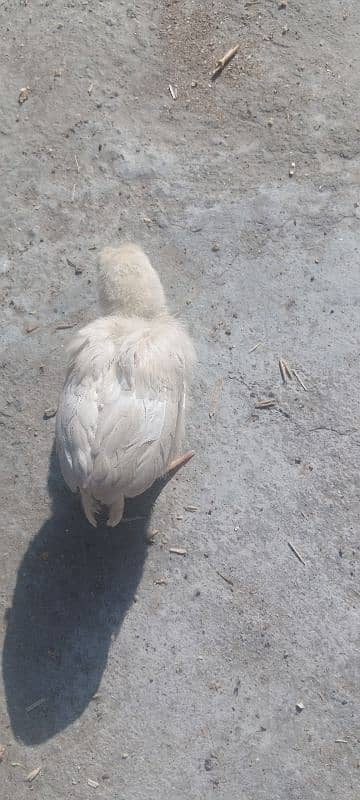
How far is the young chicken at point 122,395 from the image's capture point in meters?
4.03

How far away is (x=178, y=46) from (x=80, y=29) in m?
0.80

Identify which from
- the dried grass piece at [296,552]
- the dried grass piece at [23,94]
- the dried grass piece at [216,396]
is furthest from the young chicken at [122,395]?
the dried grass piece at [23,94]

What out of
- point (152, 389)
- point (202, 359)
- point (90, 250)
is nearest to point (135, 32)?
point (90, 250)

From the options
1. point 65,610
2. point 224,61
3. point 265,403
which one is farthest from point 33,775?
point 224,61

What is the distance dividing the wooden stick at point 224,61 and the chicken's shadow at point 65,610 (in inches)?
124

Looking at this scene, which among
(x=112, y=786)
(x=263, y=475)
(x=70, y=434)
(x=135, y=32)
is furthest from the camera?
(x=135, y=32)

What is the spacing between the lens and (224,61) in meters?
5.61

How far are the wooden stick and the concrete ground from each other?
49 mm

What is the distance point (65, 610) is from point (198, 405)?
1.62 metres

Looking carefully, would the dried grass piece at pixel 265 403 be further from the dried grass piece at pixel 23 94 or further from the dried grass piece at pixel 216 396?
the dried grass piece at pixel 23 94

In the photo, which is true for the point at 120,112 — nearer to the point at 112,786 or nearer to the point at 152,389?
the point at 152,389

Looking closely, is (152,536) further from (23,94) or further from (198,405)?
(23,94)

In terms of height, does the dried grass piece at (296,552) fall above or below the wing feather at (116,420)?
below

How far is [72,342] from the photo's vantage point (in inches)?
177
